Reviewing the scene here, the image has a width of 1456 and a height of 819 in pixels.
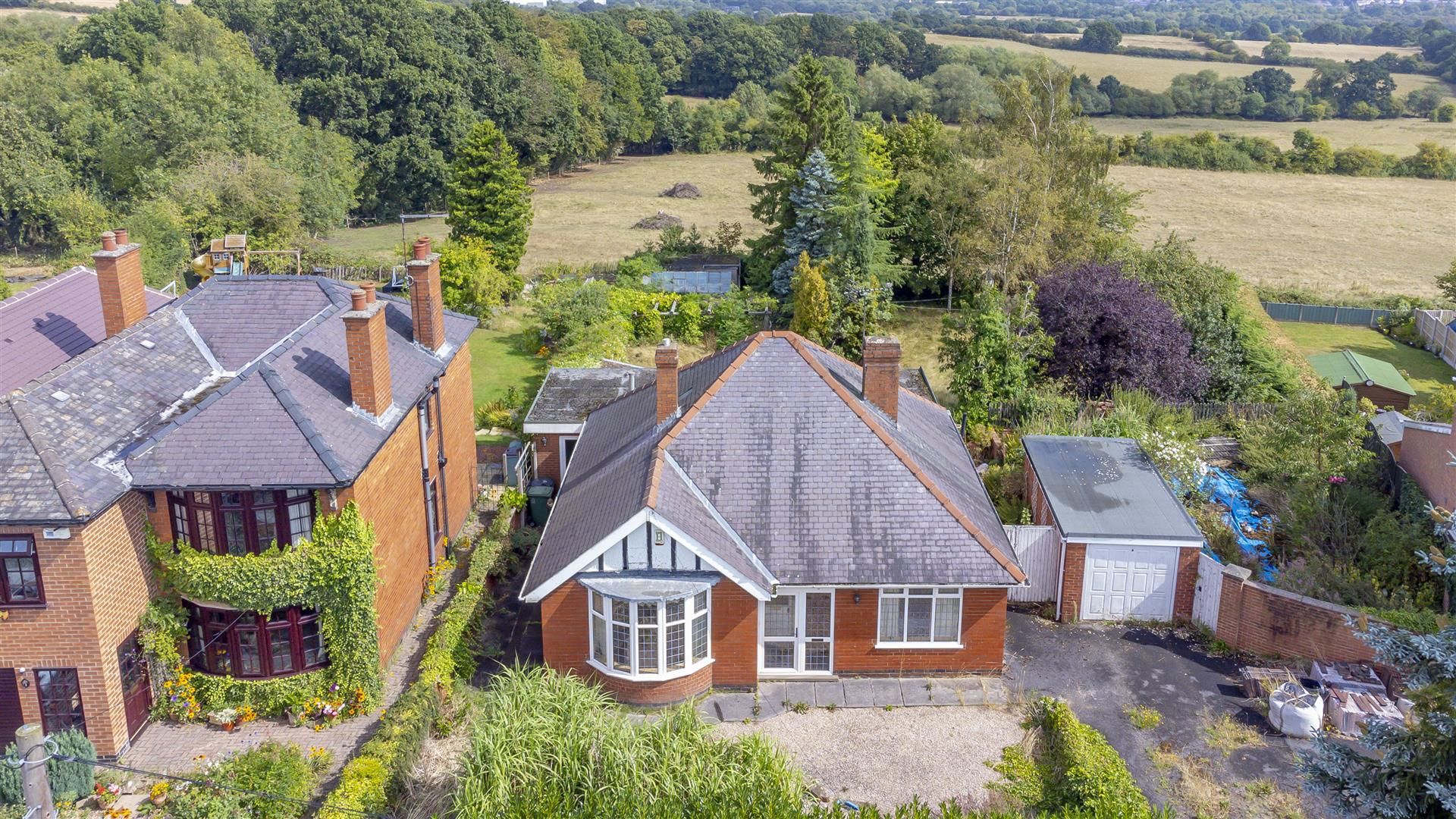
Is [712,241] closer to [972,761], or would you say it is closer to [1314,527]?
[1314,527]

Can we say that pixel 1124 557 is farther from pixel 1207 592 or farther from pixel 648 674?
pixel 648 674

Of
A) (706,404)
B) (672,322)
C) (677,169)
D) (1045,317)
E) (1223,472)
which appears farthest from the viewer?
(677,169)

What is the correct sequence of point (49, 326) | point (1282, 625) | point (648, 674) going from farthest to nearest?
point (49, 326) → point (1282, 625) → point (648, 674)

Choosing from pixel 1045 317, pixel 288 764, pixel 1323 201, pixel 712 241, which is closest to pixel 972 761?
pixel 288 764

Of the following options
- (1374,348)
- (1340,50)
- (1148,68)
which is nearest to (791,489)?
(1374,348)

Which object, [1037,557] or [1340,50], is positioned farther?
[1340,50]
